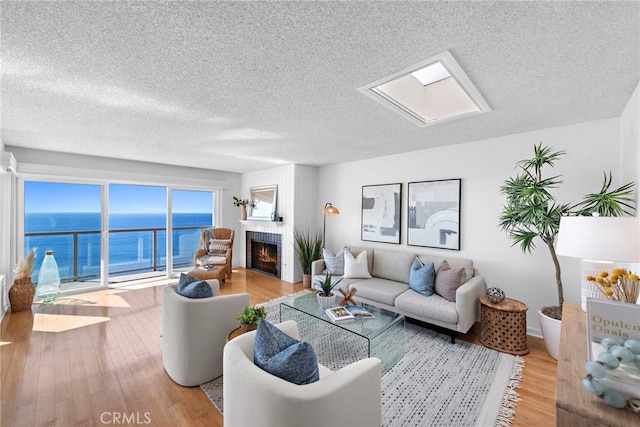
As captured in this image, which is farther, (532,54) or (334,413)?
(532,54)

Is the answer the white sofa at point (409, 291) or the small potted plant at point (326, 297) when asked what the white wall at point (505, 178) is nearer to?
the white sofa at point (409, 291)

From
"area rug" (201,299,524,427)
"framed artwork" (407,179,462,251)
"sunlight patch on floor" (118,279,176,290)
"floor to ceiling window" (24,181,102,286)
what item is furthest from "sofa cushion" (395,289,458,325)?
"floor to ceiling window" (24,181,102,286)

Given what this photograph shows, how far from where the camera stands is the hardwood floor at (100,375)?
1.80m

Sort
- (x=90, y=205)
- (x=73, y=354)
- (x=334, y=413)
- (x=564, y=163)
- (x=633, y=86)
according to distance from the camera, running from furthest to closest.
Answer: (x=90, y=205)
(x=564, y=163)
(x=73, y=354)
(x=633, y=86)
(x=334, y=413)

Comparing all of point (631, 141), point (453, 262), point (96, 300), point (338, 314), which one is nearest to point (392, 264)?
point (453, 262)

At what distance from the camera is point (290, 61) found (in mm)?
1608

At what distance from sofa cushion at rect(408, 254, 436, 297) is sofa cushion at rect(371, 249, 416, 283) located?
0.30 meters

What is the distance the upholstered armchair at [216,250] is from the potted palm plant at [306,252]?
139 cm

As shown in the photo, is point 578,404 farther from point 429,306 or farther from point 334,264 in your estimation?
point 334,264

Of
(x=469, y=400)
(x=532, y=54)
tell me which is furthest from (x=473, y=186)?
(x=469, y=400)

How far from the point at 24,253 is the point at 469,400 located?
239 inches

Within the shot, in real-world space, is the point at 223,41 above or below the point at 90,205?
above

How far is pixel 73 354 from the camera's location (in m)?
2.52

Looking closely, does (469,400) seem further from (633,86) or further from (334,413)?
(633,86)
